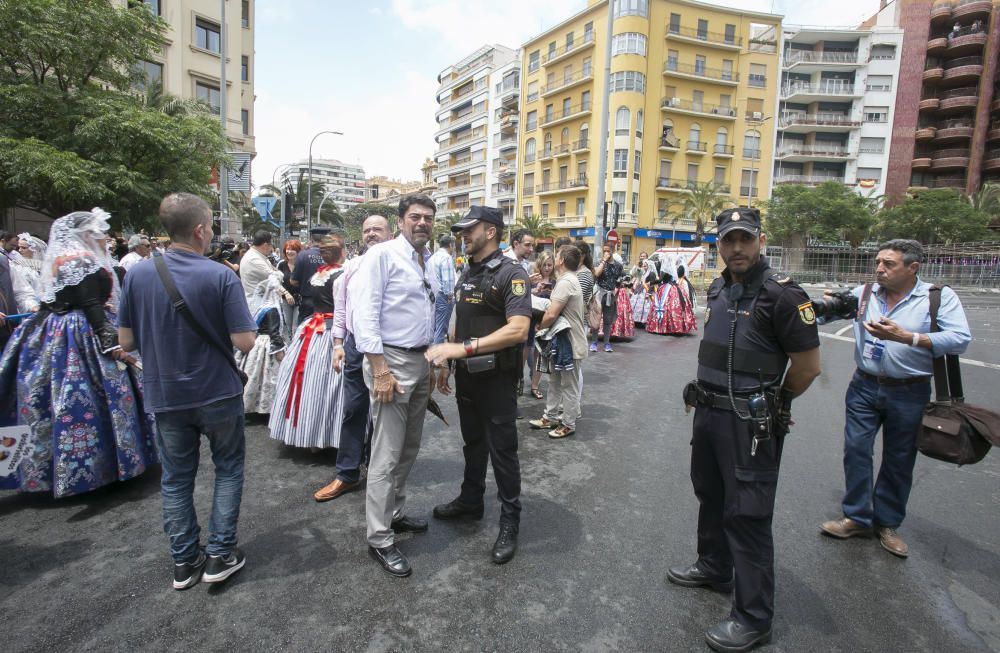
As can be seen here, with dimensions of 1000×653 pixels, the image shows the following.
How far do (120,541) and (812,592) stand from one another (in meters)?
3.94

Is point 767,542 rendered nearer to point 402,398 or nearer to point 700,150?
point 402,398

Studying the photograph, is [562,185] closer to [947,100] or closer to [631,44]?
[631,44]

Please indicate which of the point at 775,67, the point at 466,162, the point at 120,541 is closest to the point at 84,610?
the point at 120,541

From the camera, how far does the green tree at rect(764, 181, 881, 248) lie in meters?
41.1

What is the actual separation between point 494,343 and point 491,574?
1.27 meters

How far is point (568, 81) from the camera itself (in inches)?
1896

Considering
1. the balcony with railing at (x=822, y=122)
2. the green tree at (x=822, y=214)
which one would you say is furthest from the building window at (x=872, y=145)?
the green tree at (x=822, y=214)

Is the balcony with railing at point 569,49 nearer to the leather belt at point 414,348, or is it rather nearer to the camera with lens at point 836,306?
the camera with lens at point 836,306

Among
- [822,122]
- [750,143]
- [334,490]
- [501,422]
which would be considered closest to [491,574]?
[501,422]

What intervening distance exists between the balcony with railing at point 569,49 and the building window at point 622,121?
6912 millimetres

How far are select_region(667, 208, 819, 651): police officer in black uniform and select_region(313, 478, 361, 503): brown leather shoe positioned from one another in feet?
8.25

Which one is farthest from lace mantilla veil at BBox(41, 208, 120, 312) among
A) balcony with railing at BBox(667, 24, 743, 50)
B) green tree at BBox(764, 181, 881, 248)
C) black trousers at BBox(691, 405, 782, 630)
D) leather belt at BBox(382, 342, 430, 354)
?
balcony with railing at BBox(667, 24, 743, 50)

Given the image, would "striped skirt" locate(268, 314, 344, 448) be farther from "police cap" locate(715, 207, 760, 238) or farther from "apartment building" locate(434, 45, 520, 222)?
"apartment building" locate(434, 45, 520, 222)

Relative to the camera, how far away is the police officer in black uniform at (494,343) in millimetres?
2893
